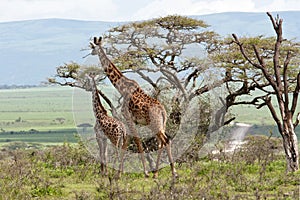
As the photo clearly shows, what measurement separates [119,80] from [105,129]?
2.74 ft

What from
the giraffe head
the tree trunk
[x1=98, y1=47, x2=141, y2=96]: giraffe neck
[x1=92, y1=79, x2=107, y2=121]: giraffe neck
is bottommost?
the tree trunk

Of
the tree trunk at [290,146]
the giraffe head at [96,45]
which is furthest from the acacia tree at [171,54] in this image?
the tree trunk at [290,146]

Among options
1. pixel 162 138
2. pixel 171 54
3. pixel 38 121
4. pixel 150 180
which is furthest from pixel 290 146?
pixel 38 121

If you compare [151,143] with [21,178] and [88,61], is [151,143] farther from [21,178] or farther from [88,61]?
[21,178]

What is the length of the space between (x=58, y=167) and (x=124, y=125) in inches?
92.9

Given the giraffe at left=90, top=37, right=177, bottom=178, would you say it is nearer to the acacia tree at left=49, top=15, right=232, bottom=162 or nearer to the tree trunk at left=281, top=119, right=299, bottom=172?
the acacia tree at left=49, top=15, right=232, bottom=162

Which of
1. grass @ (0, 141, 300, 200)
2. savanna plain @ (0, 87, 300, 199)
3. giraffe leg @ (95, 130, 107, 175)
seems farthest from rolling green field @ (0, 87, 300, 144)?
giraffe leg @ (95, 130, 107, 175)

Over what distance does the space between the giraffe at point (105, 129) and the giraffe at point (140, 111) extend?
0.60 ft

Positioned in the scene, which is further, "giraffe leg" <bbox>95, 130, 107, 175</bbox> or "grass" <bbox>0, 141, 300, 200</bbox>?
"giraffe leg" <bbox>95, 130, 107, 175</bbox>

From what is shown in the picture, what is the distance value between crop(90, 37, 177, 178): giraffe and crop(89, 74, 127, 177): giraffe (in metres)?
0.18

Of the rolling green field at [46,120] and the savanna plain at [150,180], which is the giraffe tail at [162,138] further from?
the rolling green field at [46,120]

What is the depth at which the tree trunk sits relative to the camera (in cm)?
1292

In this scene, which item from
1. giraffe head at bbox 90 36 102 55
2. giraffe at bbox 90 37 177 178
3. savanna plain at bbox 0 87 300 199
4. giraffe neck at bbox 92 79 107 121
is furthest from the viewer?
giraffe head at bbox 90 36 102 55

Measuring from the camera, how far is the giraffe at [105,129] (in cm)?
1192
